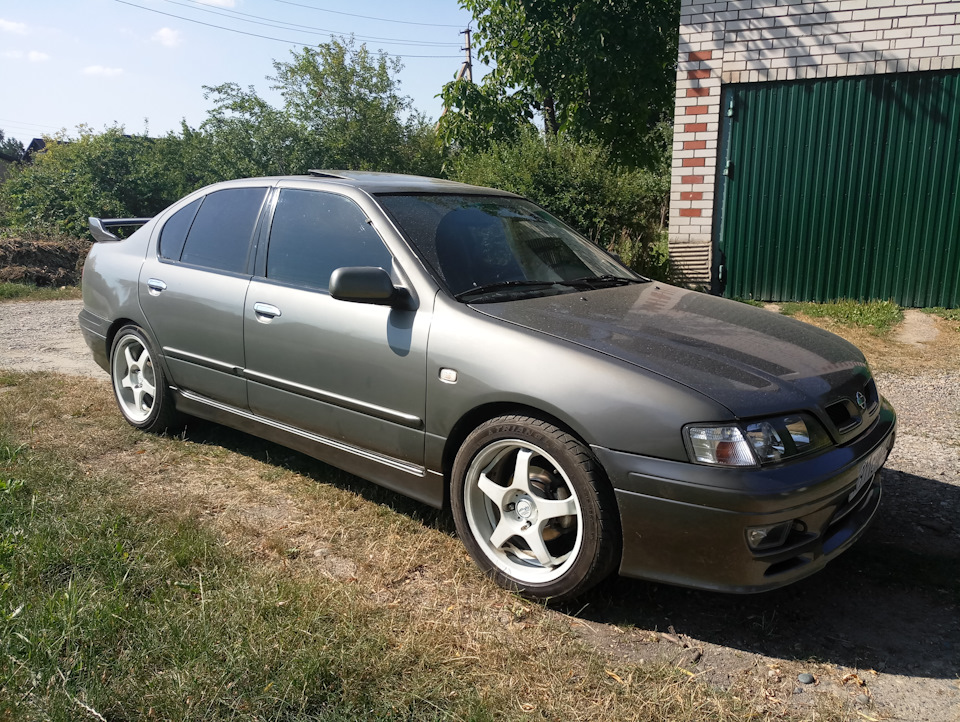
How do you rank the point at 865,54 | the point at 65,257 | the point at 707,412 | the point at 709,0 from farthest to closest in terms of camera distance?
the point at 65,257 → the point at 709,0 → the point at 865,54 → the point at 707,412

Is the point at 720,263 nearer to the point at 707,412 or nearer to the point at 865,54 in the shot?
the point at 865,54

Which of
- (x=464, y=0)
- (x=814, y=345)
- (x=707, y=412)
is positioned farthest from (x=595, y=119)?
(x=707, y=412)

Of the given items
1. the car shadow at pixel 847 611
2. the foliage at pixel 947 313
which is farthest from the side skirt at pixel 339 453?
the foliage at pixel 947 313

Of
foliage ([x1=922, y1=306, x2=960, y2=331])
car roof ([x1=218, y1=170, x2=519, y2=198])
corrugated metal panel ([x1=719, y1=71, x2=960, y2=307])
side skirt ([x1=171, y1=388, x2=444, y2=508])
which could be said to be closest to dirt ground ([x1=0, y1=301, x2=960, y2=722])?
side skirt ([x1=171, y1=388, x2=444, y2=508])

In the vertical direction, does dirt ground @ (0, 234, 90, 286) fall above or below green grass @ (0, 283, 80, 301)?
above

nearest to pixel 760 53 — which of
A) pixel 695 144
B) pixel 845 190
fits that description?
pixel 695 144

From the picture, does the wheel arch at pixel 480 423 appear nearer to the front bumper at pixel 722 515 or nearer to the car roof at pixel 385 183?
the front bumper at pixel 722 515

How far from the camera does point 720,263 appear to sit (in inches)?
364

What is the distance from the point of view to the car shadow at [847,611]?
2783 millimetres

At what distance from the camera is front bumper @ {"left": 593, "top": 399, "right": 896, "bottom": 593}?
2.59 meters

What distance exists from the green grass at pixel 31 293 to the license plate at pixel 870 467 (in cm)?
1164

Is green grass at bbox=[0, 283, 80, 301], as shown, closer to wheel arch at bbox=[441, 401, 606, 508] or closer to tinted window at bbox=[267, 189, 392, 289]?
tinted window at bbox=[267, 189, 392, 289]

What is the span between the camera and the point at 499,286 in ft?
11.6

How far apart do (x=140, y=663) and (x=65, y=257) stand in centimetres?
1330
